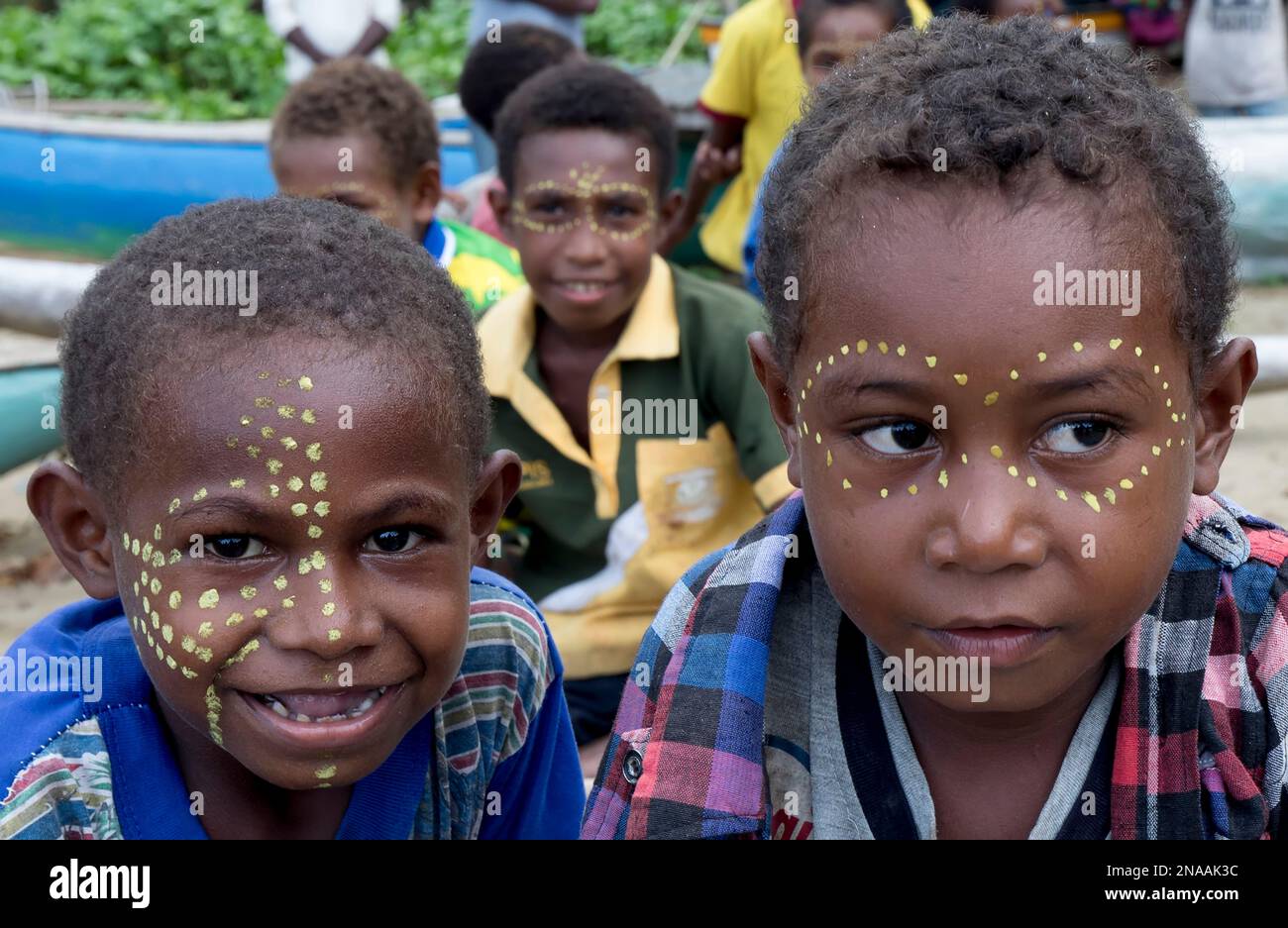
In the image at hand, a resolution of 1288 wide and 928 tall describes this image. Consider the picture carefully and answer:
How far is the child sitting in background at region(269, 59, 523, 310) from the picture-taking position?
159 inches

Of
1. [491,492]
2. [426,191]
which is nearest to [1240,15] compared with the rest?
[426,191]

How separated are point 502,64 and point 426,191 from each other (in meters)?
1.55

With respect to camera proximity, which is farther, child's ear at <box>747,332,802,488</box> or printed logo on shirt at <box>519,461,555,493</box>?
printed logo on shirt at <box>519,461,555,493</box>

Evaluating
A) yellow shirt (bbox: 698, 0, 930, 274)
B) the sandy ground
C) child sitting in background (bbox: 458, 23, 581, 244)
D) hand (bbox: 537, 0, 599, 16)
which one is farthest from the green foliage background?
the sandy ground

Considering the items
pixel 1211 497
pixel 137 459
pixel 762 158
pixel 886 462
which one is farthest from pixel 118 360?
pixel 762 158

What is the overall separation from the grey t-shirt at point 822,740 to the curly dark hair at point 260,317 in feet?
1.64

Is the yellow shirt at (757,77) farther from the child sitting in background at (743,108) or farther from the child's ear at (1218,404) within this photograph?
the child's ear at (1218,404)

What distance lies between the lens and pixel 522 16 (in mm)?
6809

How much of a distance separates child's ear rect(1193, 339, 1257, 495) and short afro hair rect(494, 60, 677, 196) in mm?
2204

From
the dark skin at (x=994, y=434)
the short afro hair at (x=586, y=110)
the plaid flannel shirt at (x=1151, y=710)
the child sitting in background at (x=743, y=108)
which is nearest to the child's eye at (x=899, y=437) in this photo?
the dark skin at (x=994, y=434)

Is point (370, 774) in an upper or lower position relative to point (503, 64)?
lower

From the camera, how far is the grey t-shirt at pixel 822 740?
5.98 feet

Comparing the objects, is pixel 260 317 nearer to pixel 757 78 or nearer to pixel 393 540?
pixel 393 540
